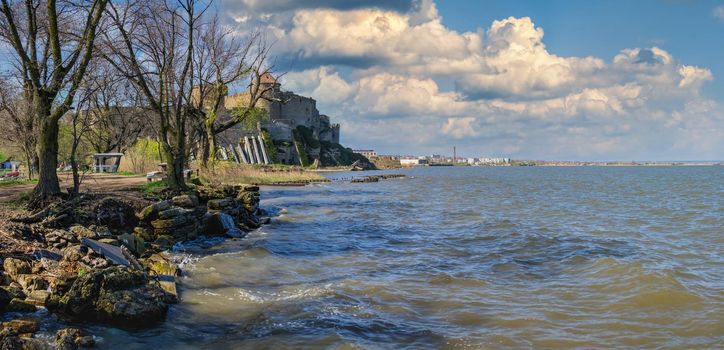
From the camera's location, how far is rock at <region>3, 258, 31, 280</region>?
8.51 m

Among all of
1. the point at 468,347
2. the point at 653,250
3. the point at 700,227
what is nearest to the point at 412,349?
the point at 468,347

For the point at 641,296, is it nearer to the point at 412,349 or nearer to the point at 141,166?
the point at 412,349

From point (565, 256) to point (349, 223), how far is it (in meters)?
10.9

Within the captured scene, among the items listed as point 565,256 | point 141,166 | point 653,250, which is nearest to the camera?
point 565,256

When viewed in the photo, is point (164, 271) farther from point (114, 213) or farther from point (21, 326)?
point (114, 213)

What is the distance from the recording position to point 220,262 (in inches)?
521

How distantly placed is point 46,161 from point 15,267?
235 inches

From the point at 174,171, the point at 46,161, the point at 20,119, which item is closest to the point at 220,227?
the point at 174,171

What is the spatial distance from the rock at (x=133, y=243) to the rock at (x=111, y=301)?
357 cm

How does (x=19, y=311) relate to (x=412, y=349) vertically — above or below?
above

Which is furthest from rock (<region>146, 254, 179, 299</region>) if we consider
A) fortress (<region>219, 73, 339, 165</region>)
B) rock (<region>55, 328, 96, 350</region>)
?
fortress (<region>219, 73, 339, 165</region>)

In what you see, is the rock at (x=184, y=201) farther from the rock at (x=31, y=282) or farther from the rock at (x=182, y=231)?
the rock at (x=31, y=282)

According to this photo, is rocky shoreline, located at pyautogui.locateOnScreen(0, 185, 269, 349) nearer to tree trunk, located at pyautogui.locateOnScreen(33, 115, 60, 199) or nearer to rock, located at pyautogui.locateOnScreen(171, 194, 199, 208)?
tree trunk, located at pyautogui.locateOnScreen(33, 115, 60, 199)

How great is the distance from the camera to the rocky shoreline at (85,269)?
739 centimetres
